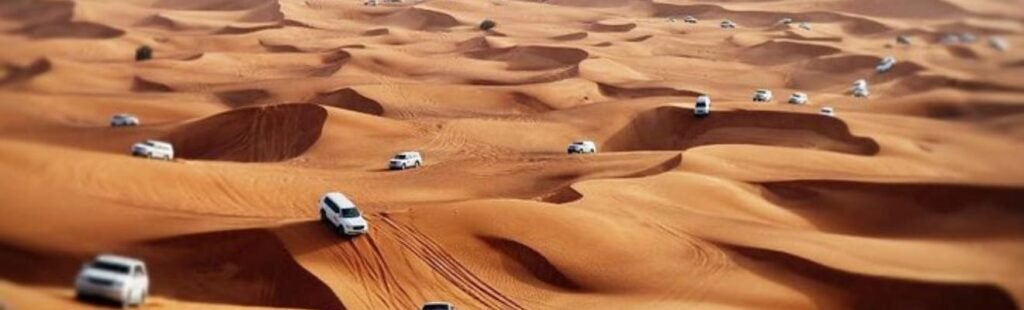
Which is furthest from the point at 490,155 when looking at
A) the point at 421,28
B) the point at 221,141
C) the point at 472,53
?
the point at 421,28

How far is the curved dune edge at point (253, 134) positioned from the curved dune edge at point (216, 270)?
49.6 feet

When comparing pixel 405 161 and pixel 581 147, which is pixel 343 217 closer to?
pixel 405 161

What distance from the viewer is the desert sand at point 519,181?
16.8 m

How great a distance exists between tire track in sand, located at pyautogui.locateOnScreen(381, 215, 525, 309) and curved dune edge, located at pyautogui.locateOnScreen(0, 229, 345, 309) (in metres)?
2.46

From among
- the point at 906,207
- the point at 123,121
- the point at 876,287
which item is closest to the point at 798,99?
the point at 906,207

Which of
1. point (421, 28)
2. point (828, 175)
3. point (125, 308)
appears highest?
point (125, 308)

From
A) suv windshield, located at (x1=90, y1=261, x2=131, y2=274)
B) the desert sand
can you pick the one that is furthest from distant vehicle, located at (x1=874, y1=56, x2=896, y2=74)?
suv windshield, located at (x1=90, y1=261, x2=131, y2=274)

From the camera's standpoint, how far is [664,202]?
75.5 ft

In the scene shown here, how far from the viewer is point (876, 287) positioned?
17.5 meters

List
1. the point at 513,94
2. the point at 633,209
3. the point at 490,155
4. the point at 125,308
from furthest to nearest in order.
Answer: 1. the point at 513,94
2. the point at 490,155
3. the point at 633,209
4. the point at 125,308

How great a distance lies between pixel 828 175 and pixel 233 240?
54.8 ft

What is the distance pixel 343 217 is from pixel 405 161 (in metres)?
11.9

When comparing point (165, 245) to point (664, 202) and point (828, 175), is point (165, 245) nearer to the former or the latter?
point (664, 202)

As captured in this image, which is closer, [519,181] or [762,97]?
[519,181]
